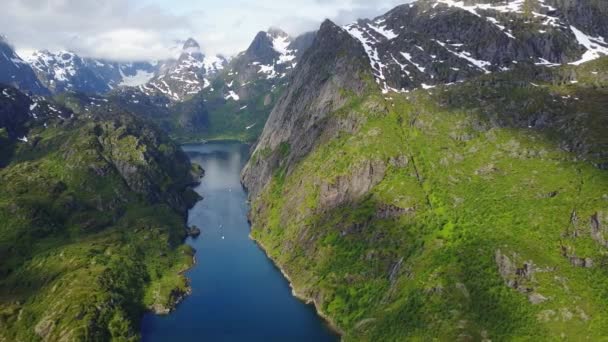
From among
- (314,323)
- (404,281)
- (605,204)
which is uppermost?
(605,204)

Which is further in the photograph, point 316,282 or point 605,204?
point 316,282

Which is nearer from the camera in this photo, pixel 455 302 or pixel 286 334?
pixel 455 302

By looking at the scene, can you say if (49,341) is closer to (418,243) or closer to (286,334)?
(286,334)

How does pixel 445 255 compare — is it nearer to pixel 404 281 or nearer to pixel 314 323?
pixel 404 281

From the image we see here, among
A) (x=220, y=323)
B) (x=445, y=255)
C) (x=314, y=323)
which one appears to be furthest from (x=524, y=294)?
(x=220, y=323)

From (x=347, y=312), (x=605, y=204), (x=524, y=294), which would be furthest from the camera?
(x=347, y=312)

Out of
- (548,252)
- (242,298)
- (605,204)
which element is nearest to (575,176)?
(605,204)

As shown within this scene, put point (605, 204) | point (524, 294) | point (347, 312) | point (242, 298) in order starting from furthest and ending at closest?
point (242, 298), point (347, 312), point (605, 204), point (524, 294)

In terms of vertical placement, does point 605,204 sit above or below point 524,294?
above

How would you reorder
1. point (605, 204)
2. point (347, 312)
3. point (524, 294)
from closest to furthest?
point (524, 294), point (605, 204), point (347, 312)
